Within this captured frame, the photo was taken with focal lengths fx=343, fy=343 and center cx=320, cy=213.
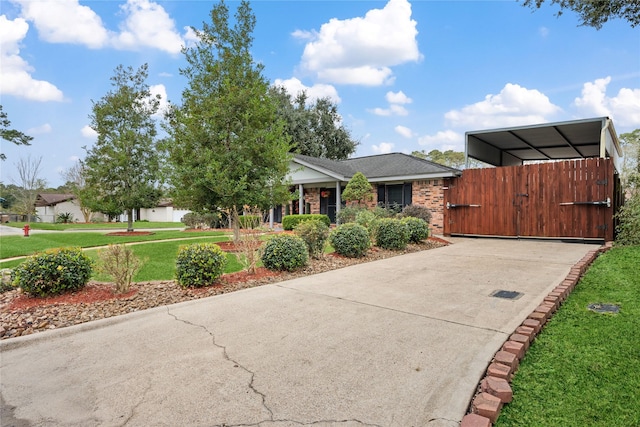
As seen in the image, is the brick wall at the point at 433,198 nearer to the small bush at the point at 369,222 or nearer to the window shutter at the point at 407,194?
the window shutter at the point at 407,194

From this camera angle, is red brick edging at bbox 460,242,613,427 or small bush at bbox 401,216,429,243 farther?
small bush at bbox 401,216,429,243

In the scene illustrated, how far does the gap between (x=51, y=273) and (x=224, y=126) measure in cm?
578

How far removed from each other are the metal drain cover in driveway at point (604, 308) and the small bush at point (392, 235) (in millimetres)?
5146

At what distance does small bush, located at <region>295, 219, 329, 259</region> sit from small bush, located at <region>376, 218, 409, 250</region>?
85.6 inches

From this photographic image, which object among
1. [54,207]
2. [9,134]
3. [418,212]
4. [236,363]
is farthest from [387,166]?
[54,207]

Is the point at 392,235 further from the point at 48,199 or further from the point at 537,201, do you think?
the point at 48,199

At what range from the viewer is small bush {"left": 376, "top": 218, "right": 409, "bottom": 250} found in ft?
30.2

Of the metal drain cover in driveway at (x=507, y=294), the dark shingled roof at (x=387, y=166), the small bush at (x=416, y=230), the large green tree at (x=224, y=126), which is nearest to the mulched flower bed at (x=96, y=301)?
the metal drain cover in driveway at (x=507, y=294)

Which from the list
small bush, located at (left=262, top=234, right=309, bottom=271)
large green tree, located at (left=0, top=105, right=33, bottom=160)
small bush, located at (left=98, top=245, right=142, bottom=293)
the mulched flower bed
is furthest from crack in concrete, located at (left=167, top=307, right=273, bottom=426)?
large green tree, located at (left=0, top=105, right=33, bottom=160)

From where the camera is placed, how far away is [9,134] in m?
17.8

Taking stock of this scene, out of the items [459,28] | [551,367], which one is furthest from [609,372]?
[459,28]

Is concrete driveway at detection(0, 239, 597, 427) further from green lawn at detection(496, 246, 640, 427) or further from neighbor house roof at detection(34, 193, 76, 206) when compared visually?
neighbor house roof at detection(34, 193, 76, 206)

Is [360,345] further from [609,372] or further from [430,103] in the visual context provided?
[430,103]

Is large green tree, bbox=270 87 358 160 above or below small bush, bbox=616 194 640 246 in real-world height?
above
